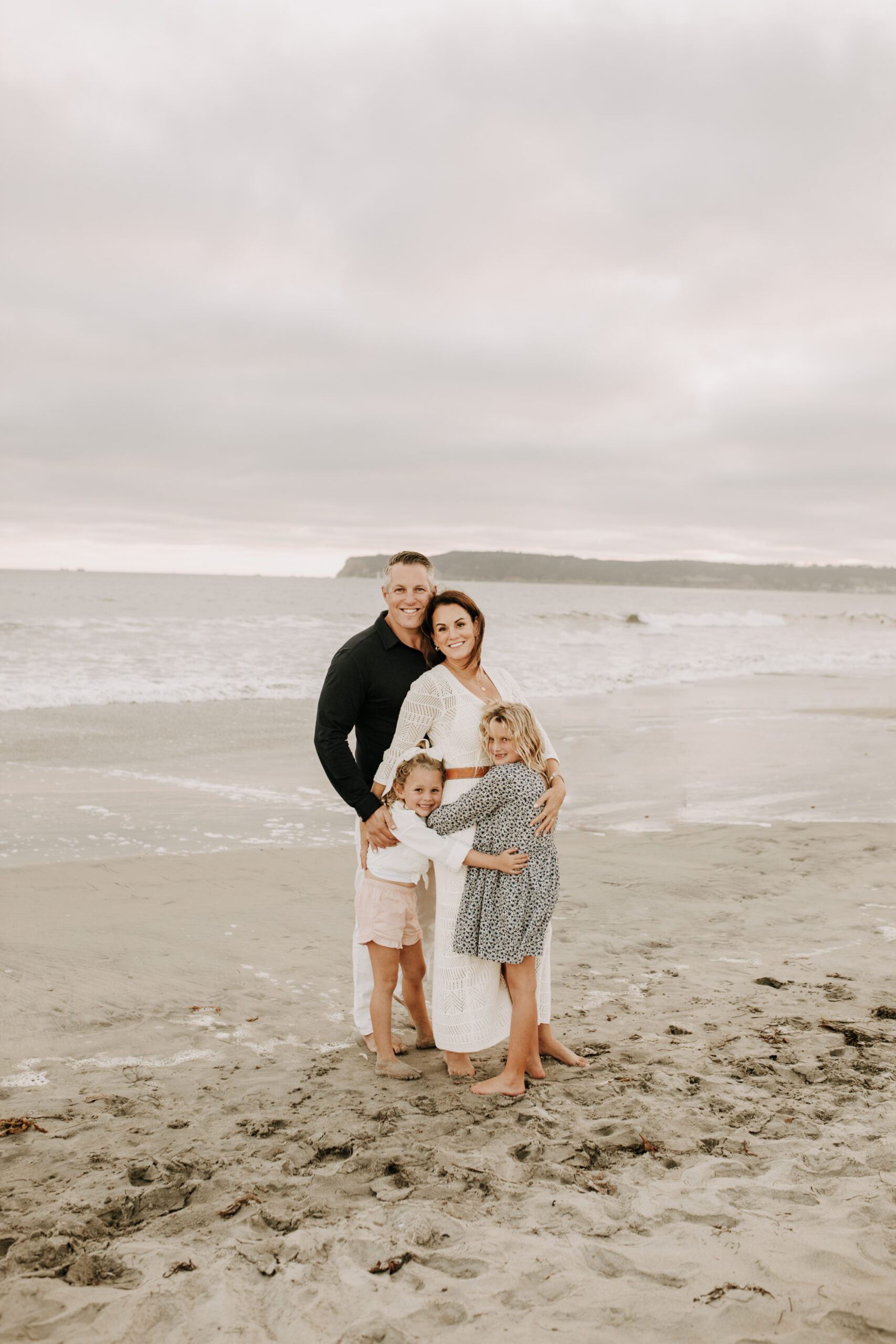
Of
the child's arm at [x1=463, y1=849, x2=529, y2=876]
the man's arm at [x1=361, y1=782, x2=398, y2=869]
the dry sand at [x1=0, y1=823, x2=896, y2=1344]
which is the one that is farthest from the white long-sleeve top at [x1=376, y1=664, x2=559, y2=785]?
the dry sand at [x1=0, y1=823, x2=896, y2=1344]

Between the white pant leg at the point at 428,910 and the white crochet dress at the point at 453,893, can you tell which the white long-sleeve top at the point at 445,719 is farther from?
the white pant leg at the point at 428,910

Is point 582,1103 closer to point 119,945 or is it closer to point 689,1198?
point 689,1198

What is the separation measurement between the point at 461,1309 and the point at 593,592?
364 ft

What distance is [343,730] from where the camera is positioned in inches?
146

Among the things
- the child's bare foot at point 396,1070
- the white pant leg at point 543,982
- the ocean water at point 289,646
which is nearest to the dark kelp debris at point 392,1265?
the child's bare foot at point 396,1070

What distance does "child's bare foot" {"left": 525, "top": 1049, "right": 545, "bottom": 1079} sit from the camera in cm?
353

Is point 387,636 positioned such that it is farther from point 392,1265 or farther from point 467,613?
point 392,1265

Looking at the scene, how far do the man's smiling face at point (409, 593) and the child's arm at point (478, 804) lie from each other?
73 centimetres

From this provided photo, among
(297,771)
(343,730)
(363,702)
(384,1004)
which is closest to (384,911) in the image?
(384,1004)

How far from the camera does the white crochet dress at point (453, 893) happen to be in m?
3.55

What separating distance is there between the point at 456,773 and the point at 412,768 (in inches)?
7.3

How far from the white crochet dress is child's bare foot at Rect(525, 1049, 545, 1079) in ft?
0.49

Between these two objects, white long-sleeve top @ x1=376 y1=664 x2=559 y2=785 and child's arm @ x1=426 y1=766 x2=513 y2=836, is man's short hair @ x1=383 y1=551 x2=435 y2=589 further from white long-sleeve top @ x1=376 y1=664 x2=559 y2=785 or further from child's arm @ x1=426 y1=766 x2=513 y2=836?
child's arm @ x1=426 y1=766 x2=513 y2=836

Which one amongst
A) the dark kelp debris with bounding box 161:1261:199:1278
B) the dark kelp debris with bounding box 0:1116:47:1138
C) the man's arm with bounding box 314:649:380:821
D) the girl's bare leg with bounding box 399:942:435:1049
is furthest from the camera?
the girl's bare leg with bounding box 399:942:435:1049
